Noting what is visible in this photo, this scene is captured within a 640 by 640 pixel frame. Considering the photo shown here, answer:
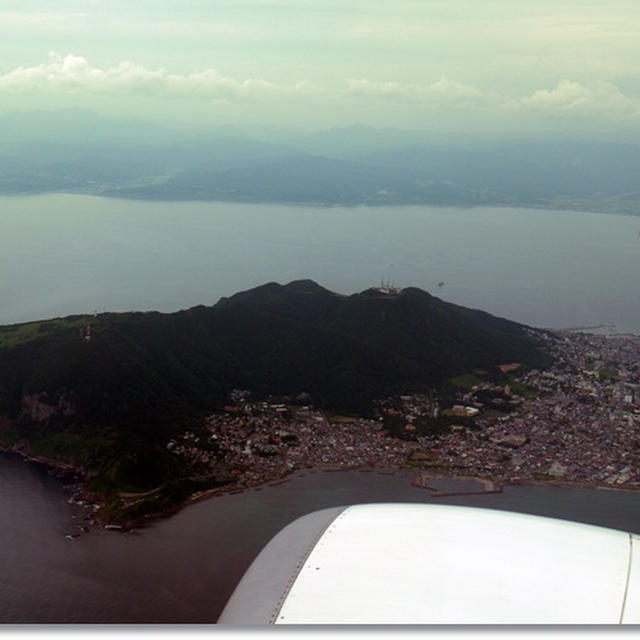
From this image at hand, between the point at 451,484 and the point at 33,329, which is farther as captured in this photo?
the point at 33,329

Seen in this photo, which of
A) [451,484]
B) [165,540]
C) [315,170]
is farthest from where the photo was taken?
[315,170]

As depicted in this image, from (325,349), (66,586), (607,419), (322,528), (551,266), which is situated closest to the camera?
(322,528)

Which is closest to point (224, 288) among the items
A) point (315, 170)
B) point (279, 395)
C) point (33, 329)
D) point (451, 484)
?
point (33, 329)

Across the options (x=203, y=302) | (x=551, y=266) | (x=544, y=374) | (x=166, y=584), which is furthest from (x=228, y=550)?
(x=551, y=266)

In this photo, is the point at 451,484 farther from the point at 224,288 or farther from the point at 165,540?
the point at 224,288

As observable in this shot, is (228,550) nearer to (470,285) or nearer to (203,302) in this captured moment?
(203,302)

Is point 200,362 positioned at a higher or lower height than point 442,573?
lower

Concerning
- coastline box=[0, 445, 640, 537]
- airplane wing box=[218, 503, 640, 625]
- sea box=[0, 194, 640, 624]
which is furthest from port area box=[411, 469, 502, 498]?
airplane wing box=[218, 503, 640, 625]
